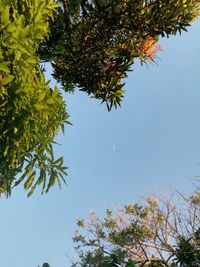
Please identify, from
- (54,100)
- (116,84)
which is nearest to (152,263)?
(116,84)

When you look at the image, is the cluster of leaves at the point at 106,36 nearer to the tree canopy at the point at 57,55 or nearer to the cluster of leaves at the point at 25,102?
the tree canopy at the point at 57,55

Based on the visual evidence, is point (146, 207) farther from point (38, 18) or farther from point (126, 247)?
point (38, 18)

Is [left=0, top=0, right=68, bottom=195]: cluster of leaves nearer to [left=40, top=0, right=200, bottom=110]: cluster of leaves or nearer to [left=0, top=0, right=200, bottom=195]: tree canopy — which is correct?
[left=0, top=0, right=200, bottom=195]: tree canopy

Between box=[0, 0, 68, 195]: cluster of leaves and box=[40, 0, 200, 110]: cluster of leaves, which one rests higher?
box=[40, 0, 200, 110]: cluster of leaves

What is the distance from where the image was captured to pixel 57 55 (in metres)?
10.4

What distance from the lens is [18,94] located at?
18.6 ft

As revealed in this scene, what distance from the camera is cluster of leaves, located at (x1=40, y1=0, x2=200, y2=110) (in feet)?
32.7

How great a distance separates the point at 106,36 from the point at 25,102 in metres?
5.13

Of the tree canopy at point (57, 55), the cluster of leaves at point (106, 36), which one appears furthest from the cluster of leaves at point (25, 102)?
the cluster of leaves at point (106, 36)

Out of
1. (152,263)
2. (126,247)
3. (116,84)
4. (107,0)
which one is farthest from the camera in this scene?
(126,247)

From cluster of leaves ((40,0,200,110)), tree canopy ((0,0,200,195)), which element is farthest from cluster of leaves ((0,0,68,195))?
cluster of leaves ((40,0,200,110))

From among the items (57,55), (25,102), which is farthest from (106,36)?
(25,102)

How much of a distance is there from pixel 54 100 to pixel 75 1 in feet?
14.1

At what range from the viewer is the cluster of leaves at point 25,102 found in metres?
5.50
